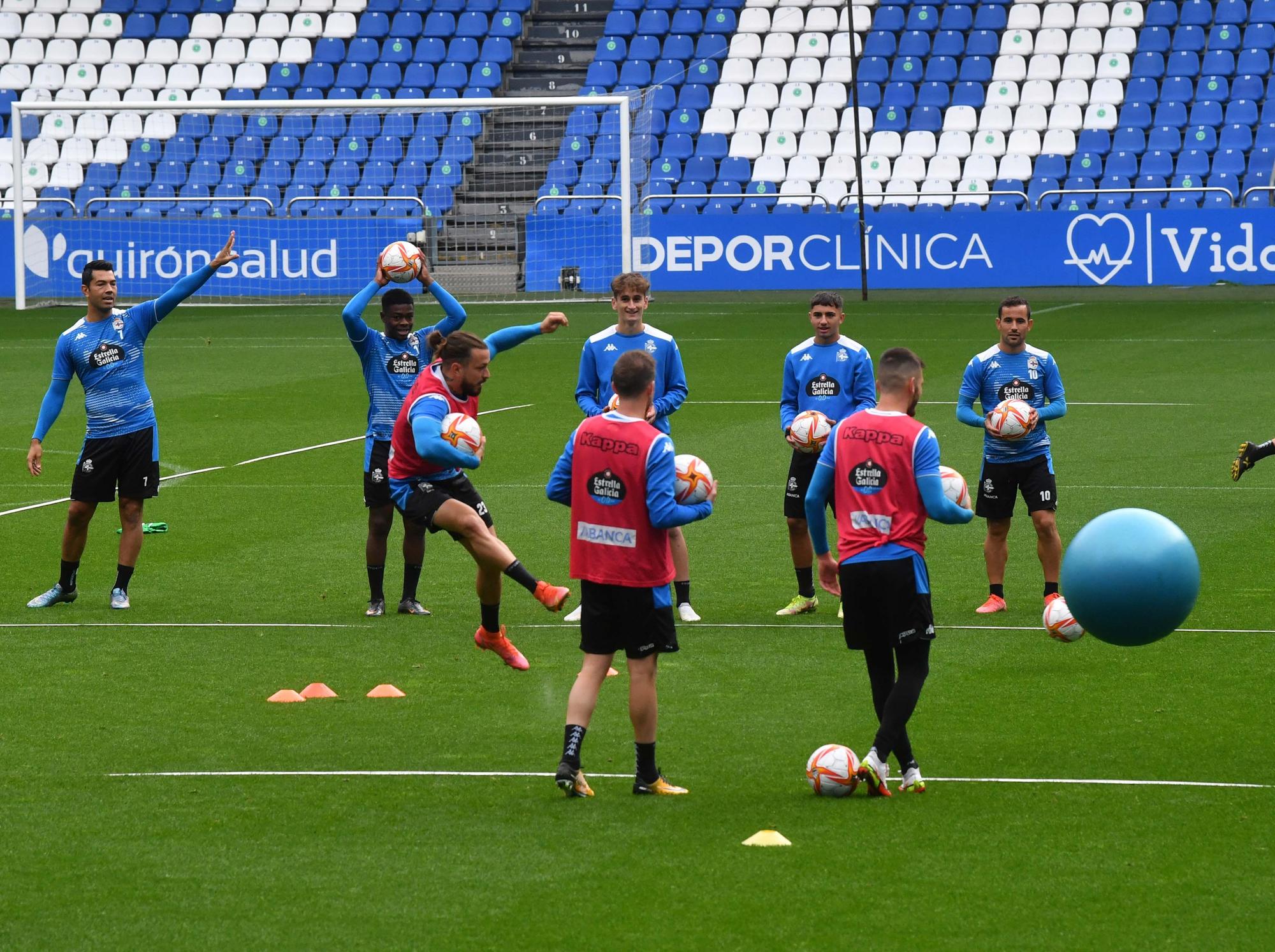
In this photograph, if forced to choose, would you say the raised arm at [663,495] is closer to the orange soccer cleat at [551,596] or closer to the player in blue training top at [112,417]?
the orange soccer cleat at [551,596]

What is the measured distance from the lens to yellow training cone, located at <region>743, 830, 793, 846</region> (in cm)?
669

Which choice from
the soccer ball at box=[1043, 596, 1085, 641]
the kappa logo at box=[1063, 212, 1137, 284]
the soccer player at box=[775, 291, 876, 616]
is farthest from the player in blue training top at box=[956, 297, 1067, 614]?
the kappa logo at box=[1063, 212, 1137, 284]

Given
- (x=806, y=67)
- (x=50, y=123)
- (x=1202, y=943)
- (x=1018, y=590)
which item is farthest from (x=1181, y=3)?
(x=1202, y=943)

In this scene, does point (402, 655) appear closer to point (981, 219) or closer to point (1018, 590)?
point (1018, 590)

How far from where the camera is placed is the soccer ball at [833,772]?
23.9 ft

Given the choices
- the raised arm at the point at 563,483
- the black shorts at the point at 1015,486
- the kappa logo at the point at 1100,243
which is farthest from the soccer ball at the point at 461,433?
the kappa logo at the point at 1100,243

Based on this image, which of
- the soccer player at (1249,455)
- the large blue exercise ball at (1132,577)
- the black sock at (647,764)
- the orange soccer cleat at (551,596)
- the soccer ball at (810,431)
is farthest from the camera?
the soccer player at (1249,455)

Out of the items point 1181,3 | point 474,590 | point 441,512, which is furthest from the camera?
point 1181,3

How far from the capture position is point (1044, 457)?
1121 centimetres

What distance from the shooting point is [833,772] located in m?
7.28

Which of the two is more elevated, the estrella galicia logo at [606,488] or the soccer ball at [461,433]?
the soccer ball at [461,433]

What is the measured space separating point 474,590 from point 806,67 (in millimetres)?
27935

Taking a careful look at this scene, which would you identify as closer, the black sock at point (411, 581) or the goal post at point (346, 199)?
the black sock at point (411, 581)

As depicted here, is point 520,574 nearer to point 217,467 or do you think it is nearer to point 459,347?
point 459,347
